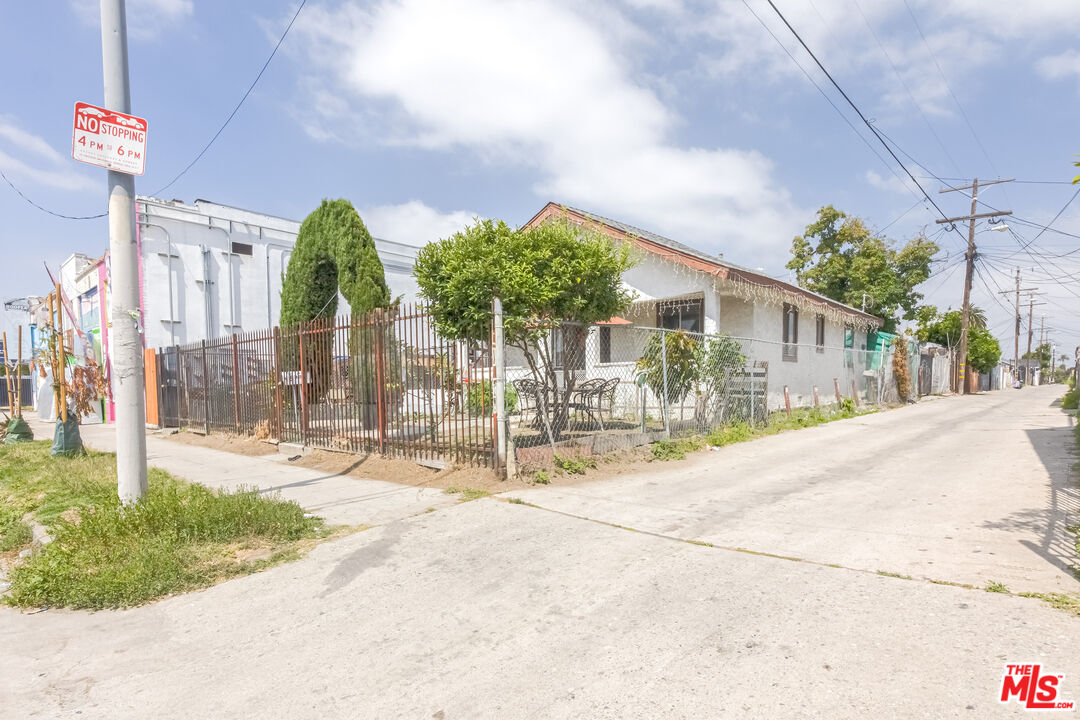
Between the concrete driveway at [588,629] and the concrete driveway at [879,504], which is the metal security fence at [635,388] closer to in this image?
the concrete driveway at [879,504]

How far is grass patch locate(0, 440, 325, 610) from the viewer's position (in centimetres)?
408

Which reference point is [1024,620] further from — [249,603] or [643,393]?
[643,393]

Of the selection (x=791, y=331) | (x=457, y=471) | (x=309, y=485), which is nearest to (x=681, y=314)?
(x=791, y=331)

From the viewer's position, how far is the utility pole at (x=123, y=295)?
5320mm

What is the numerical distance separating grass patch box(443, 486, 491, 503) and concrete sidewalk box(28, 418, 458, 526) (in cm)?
10

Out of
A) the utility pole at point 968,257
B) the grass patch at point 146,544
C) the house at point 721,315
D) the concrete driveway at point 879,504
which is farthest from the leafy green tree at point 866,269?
the grass patch at point 146,544

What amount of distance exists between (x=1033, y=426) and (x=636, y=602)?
13.8 m

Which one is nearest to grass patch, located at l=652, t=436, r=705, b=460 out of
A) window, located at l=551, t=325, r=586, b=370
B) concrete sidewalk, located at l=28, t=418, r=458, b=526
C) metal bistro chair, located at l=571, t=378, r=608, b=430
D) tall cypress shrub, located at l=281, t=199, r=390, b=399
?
metal bistro chair, located at l=571, t=378, r=608, b=430

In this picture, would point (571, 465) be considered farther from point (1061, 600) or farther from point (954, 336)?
point (954, 336)

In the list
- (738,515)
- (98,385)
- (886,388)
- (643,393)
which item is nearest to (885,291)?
(886,388)

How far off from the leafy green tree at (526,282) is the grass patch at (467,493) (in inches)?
60.2

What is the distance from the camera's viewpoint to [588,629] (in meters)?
3.34

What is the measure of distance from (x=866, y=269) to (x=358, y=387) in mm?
25982

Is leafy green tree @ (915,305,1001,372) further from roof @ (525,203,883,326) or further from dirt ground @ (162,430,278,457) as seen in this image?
dirt ground @ (162,430,278,457)
